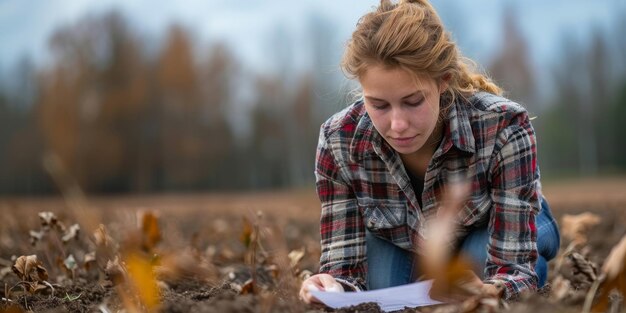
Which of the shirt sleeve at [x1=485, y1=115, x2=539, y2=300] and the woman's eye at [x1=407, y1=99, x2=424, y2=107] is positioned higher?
the woman's eye at [x1=407, y1=99, x2=424, y2=107]

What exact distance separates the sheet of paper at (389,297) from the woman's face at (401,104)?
496 mm

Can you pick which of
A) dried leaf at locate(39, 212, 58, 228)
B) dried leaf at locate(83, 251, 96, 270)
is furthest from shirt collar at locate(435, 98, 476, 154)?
dried leaf at locate(39, 212, 58, 228)

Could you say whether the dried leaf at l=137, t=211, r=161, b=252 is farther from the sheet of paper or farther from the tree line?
the tree line

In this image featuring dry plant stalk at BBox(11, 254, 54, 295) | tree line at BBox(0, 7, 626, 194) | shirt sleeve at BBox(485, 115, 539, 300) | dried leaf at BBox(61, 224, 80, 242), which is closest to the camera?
shirt sleeve at BBox(485, 115, 539, 300)

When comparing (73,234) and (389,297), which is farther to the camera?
(73,234)

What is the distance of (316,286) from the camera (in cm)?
213

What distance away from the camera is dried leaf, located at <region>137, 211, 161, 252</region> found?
338 cm

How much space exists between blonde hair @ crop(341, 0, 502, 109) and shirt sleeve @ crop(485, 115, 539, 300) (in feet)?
0.82

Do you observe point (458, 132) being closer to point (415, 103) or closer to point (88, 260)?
point (415, 103)

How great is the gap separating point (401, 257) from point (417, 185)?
0.32 metres

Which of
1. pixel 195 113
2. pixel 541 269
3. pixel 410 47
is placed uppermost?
pixel 410 47

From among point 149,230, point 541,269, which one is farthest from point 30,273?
point 541,269

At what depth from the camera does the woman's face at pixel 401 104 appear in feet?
7.20

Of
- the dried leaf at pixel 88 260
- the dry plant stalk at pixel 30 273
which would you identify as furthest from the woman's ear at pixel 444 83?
the dried leaf at pixel 88 260
